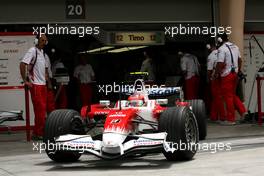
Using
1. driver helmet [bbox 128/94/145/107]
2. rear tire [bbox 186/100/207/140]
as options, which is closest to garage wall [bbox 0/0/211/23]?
rear tire [bbox 186/100/207/140]

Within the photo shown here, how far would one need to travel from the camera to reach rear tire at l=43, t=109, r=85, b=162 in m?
8.91

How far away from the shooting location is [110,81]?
64.2ft

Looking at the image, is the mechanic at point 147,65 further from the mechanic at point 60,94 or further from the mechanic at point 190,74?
the mechanic at point 60,94

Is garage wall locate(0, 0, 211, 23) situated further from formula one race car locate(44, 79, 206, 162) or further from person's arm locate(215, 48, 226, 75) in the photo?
formula one race car locate(44, 79, 206, 162)

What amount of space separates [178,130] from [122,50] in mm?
10595

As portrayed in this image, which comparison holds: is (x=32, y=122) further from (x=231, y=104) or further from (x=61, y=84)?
(x=231, y=104)

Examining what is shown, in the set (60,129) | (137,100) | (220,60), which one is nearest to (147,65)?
(220,60)

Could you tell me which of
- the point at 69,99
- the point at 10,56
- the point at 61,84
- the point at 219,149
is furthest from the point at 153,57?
the point at 219,149

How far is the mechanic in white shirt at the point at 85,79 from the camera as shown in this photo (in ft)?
60.2

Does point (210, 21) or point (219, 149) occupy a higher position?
point (210, 21)

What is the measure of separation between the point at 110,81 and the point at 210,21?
3.87 meters

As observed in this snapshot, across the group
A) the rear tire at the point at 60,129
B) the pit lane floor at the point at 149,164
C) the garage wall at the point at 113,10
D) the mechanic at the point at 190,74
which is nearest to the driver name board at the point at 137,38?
the garage wall at the point at 113,10

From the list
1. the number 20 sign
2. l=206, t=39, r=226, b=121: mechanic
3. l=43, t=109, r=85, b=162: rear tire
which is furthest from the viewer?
the number 20 sign

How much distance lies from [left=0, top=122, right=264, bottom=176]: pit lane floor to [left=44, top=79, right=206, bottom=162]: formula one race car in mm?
204
